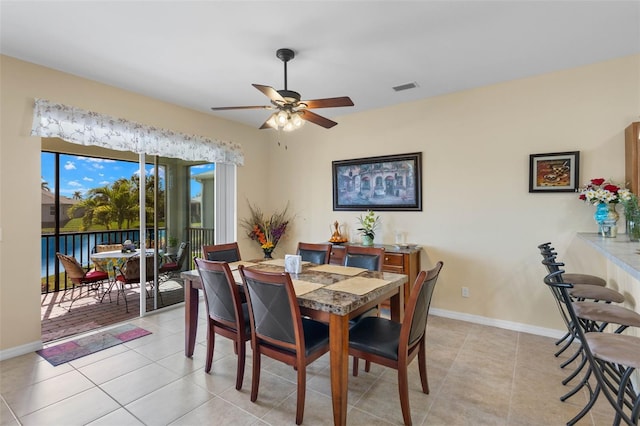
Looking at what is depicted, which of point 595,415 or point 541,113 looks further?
point 541,113

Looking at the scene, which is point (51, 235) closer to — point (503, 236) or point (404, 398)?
point (404, 398)

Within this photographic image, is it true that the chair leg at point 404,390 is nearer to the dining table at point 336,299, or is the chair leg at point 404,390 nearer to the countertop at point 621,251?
the dining table at point 336,299

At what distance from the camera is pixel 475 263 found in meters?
3.69

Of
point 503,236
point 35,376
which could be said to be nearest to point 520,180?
point 503,236

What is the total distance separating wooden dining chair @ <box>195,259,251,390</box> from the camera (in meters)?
2.32

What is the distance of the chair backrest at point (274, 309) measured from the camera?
1900 mm

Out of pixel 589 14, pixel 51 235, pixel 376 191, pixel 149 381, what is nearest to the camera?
pixel 589 14

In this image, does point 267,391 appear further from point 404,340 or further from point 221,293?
point 404,340

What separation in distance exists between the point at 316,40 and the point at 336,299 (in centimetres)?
212

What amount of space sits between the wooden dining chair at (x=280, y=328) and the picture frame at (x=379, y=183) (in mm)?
2488

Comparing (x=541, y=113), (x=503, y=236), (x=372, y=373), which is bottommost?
(x=372, y=373)

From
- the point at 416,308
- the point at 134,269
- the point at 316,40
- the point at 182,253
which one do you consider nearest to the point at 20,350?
the point at 134,269

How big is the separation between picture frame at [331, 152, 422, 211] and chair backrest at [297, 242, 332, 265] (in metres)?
1.37

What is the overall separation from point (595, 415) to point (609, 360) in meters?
0.97
